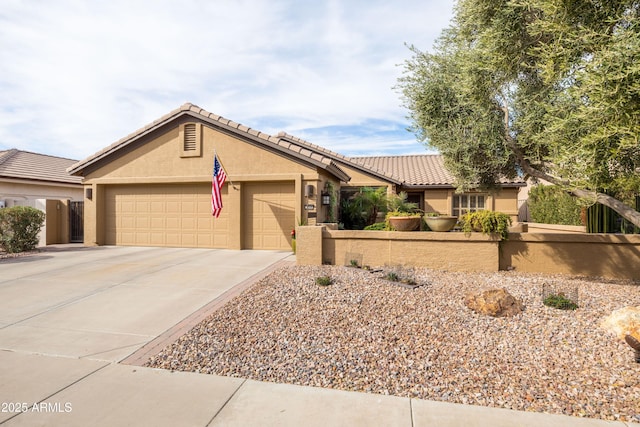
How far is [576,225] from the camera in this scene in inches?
552

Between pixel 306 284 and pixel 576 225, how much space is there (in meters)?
12.7

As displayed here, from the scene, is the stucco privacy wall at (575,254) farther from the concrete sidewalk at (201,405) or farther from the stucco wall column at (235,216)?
the stucco wall column at (235,216)

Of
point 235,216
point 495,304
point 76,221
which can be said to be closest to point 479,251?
point 495,304

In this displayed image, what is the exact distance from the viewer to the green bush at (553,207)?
14.6m

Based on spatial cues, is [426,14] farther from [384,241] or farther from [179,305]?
[179,305]

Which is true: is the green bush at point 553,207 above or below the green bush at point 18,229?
above

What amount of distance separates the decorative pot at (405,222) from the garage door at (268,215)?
14.6 ft

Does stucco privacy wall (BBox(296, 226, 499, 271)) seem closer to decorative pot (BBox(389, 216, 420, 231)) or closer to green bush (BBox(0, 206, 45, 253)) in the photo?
decorative pot (BBox(389, 216, 420, 231))

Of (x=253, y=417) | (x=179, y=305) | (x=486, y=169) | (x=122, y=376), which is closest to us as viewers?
(x=253, y=417)

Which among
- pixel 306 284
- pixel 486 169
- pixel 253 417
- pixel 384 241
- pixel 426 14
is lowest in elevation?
pixel 253 417

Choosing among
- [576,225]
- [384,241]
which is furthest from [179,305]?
[576,225]

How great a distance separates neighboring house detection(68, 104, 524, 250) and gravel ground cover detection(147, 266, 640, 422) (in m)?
6.15

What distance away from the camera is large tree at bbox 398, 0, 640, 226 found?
5.35 metres

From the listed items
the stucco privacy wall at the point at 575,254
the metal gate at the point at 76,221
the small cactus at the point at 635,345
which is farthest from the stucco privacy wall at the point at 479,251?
the metal gate at the point at 76,221
